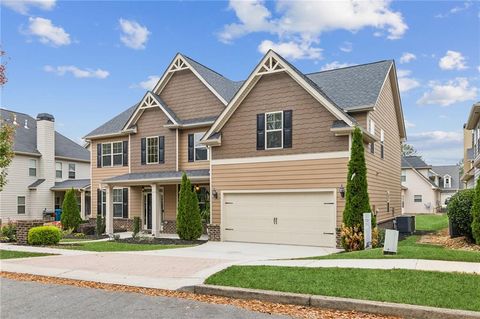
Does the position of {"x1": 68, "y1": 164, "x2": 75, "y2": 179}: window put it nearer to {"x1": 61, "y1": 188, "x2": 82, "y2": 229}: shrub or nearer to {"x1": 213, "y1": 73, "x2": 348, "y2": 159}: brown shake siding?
{"x1": 61, "y1": 188, "x2": 82, "y2": 229}: shrub

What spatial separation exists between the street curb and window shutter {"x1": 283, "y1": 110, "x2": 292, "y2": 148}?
9241 millimetres

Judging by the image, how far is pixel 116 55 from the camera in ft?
69.0

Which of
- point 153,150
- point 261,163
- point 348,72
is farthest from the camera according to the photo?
point 153,150

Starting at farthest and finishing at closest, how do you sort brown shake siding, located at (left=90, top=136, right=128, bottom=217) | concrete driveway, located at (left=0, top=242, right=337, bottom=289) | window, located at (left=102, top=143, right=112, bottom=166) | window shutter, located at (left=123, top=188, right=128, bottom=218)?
window, located at (left=102, top=143, right=112, bottom=166)
brown shake siding, located at (left=90, top=136, right=128, bottom=217)
window shutter, located at (left=123, top=188, right=128, bottom=218)
concrete driveway, located at (left=0, top=242, right=337, bottom=289)

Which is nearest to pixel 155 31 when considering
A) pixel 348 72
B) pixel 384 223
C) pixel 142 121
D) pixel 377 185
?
pixel 142 121

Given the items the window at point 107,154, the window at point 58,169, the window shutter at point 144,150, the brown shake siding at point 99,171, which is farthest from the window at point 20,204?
the window shutter at point 144,150

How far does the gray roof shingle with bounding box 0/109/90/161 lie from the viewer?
31.5 m

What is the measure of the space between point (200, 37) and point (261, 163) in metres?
7.38

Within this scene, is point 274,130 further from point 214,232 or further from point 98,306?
point 98,306

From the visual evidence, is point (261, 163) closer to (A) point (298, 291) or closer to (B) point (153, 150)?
(B) point (153, 150)

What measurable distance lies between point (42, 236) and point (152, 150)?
7.87 metres

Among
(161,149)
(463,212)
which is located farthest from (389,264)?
(161,149)

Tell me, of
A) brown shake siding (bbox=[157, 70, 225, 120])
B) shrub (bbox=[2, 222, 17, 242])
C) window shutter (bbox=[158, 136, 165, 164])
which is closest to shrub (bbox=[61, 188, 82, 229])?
shrub (bbox=[2, 222, 17, 242])

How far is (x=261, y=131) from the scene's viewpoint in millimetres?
16875
